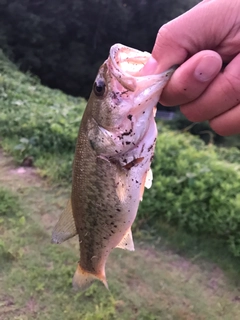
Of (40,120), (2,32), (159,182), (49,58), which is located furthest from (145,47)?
(159,182)

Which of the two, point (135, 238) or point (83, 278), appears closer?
point (83, 278)

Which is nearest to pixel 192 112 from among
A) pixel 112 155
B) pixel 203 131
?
pixel 112 155

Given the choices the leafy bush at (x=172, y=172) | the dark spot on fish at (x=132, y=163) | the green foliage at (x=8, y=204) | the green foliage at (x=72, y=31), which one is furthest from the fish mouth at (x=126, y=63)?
the green foliage at (x=72, y=31)

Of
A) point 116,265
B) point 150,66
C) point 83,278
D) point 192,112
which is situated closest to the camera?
point 150,66

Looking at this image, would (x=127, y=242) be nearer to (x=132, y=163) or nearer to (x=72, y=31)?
(x=132, y=163)

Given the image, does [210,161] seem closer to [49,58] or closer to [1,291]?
[1,291]

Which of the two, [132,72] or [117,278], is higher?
[132,72]

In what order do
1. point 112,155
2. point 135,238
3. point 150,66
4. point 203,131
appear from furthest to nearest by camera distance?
point 203,131 → point 135,238 → point 112,155 → point 150,66
